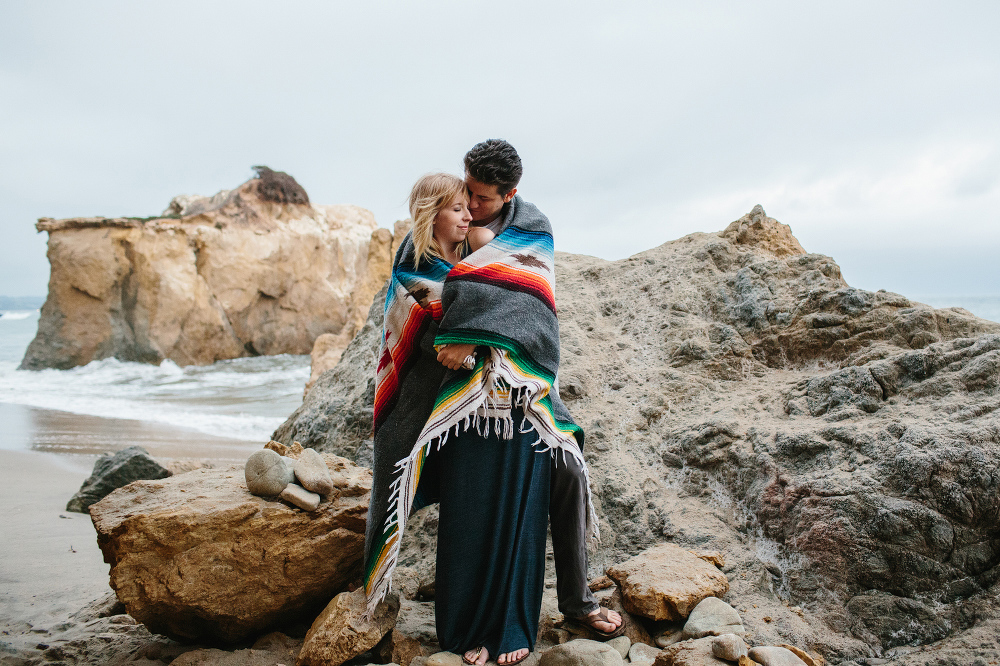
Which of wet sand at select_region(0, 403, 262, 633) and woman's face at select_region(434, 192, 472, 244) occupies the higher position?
woman's face at select_region(434, 192, 472, 244)

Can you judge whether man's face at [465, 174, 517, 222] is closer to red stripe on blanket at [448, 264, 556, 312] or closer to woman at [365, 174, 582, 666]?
woman at [365, 174, 582, 666]

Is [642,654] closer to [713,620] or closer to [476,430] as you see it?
[713,620]

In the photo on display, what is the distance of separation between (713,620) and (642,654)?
28cm

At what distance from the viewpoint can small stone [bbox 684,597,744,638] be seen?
216 cm

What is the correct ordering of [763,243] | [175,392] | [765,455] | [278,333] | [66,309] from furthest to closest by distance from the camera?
1. [278,333]
2. [66,309]
3. [175,392]
4. [763,243]
5. [765,455]

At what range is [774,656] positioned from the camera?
192 cm

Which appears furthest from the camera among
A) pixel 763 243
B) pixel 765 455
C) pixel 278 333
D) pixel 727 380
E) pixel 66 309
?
pixel 278 333

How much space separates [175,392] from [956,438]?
1312 centimetres

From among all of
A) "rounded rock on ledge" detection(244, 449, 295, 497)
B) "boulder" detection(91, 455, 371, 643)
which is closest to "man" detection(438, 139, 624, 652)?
"boulder" detection(91, 455, 371, 643)

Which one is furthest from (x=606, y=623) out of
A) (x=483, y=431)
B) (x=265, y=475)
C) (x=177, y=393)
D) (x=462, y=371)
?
(x=177, y=393)

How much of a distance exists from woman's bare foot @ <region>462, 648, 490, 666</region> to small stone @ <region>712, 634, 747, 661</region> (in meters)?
0.74

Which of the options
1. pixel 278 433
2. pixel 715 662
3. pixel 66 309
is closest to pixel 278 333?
pixel 66 309

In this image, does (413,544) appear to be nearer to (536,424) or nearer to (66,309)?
(536,424)

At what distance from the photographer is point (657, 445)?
9.93 feet
